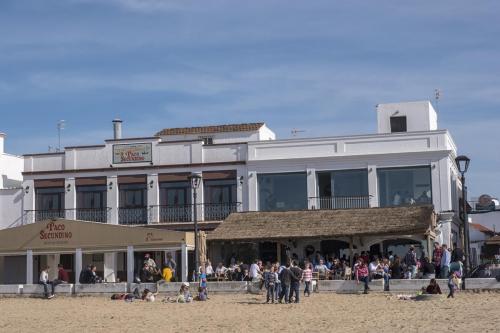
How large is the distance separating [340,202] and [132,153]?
10758 mm

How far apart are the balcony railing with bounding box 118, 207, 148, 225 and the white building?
0.05 metres

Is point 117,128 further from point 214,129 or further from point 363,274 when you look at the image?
point 363,274

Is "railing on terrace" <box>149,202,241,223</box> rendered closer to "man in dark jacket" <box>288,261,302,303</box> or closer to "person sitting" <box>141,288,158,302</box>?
"person sitting" <box>141,288,158,302</box>

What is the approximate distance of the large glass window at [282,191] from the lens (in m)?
41.6

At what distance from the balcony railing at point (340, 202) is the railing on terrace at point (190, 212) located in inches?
149

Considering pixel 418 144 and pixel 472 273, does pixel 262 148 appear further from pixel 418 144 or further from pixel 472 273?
pixel 472 273

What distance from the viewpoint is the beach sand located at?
21.0 metres

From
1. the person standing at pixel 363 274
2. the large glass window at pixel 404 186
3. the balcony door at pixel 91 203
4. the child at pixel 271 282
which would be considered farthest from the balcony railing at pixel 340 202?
the child at pixel 271 282

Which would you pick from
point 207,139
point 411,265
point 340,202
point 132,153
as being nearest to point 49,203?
point 132,153

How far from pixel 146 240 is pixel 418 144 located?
13.1m

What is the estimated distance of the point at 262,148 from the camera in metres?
42.5

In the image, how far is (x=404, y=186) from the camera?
40344 mm

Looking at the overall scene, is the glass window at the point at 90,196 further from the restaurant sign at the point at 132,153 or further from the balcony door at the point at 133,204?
the restaurant sign at the point at 132,153

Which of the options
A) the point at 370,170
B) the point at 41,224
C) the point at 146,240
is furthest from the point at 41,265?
the point at 370,170
